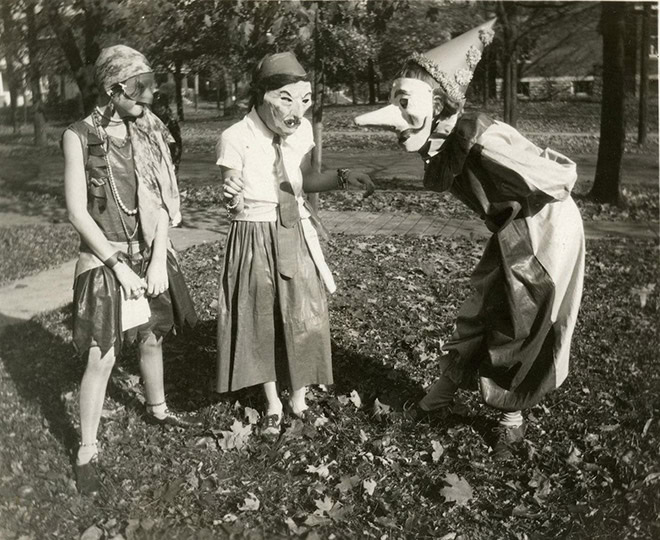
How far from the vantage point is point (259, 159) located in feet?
9.88

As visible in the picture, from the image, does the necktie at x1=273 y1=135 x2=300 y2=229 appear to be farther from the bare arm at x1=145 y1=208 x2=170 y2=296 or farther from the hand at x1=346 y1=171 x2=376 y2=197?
the bare arm at x1=145 y1=208 x2=170 y2=296

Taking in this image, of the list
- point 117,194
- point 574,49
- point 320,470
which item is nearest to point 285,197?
point 117,194

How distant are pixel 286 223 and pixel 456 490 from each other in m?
1.39

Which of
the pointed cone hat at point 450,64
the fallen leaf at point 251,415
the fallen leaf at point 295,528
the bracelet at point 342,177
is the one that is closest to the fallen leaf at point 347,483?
the fallen leaf at point 295,528

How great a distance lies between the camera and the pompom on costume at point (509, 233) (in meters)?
2.67

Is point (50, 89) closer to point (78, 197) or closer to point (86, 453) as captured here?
point (78, 197)

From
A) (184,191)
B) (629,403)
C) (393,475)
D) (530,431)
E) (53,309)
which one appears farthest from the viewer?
(184,191)

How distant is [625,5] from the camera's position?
3791 millimetres

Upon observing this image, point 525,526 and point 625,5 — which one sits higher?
point 625,5

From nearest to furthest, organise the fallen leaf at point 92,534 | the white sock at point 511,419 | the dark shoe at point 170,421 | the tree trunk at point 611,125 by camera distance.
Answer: the fallen leaf at point 92,534 → the white sock at point 511,419 → the dark shoe at point 170,421 → the tree trunk at point 611,125

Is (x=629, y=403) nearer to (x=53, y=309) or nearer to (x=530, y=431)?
(x=530, y=431)

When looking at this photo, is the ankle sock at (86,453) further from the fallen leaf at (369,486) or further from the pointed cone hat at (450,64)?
the pointed cone hat at (450,64)

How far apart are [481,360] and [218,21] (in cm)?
245

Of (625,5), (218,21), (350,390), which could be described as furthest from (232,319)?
(625,5)
